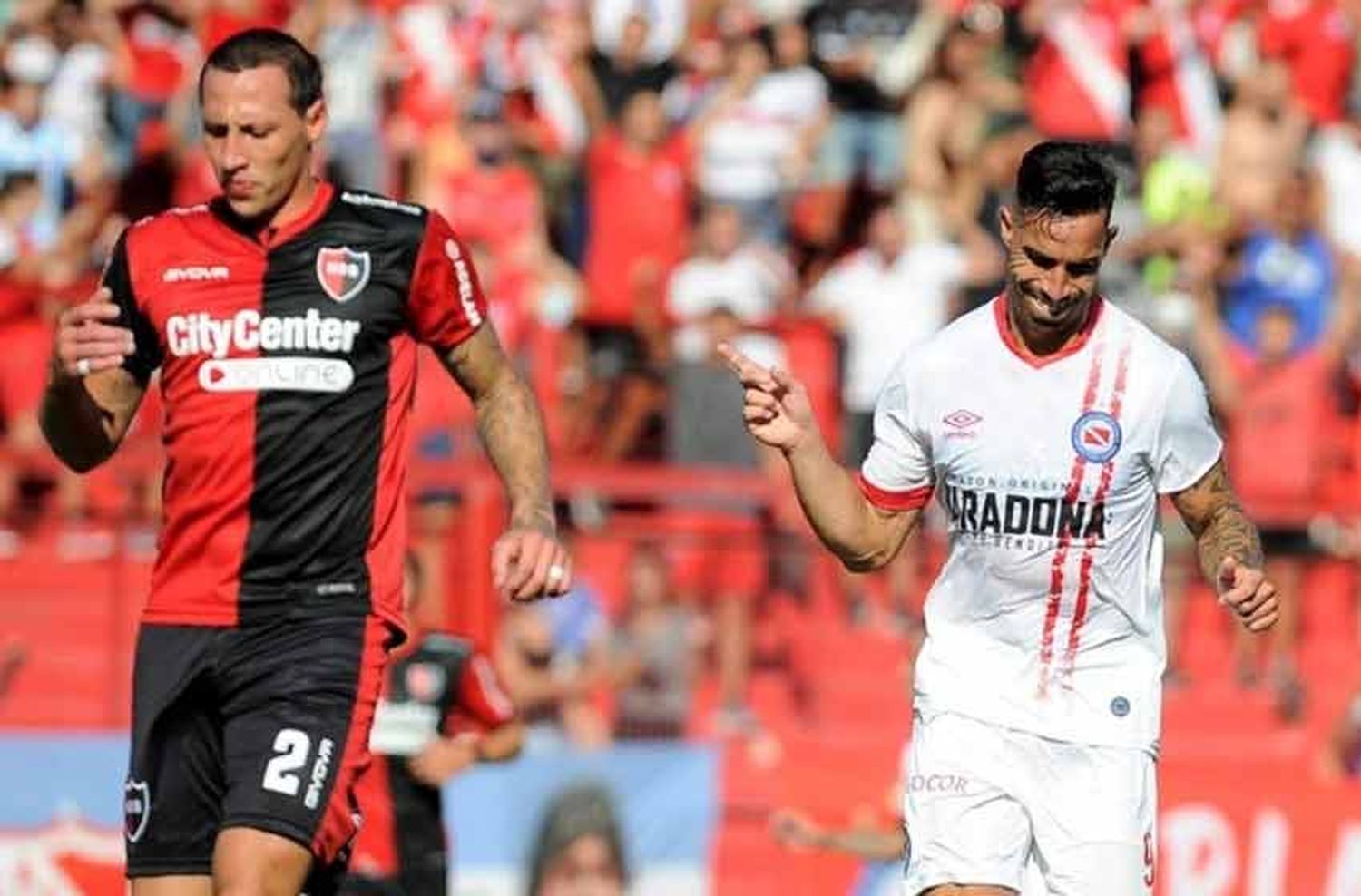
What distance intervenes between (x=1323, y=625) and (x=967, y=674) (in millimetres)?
7124

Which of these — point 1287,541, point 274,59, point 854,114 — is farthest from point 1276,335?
point 274,59

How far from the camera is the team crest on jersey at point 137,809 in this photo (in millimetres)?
7188

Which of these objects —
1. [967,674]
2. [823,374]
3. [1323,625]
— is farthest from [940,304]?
[967,674]

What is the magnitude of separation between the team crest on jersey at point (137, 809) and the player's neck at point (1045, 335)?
2.41 m

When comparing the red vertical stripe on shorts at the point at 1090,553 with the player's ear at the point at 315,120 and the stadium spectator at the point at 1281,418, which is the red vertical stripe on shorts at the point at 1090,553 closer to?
the player's ear at the point at 315,120

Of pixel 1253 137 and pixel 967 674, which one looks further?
pixel 1253 137

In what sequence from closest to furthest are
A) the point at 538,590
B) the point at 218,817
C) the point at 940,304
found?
the point at 538,590 → the point at 218,817 → the point at 940,304

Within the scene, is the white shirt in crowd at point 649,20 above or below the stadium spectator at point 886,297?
above

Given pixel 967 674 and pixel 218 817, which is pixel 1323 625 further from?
pixel 218 817

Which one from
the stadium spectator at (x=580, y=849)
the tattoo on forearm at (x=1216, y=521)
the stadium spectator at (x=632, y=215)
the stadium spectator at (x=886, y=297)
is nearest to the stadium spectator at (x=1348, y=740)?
the stadium spectator at (x=886, y=297)

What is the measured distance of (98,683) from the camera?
39.2 feet

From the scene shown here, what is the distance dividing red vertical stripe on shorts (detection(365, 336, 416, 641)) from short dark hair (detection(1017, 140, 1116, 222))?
1.60 metres

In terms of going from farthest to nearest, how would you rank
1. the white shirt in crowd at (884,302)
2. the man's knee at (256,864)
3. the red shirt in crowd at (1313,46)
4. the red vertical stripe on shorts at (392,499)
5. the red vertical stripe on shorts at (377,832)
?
1. the red shirt in crowd at (1313,46)
2. the white shirt in crowd at (884,302)
3. the red vertical stripe on shorts at (377,832)
4. the red vertical stripe on shorts at (392,499)
5. the man's knee at (256,864)

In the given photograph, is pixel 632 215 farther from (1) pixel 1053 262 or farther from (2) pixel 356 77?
(1) pixel 1053 262
